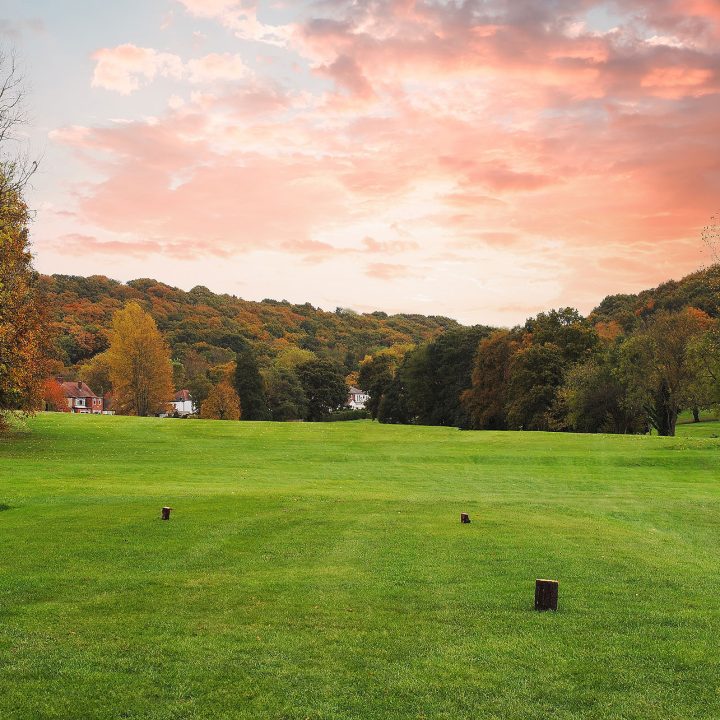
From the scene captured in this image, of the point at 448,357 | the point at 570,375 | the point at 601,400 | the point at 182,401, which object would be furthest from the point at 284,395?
the point at 601,400

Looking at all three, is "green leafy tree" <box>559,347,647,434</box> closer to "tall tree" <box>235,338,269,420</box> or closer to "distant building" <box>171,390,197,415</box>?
"tall tree" <box>235,338,269,420</box>

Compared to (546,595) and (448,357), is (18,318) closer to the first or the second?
(546,595)

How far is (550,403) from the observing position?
236 feet

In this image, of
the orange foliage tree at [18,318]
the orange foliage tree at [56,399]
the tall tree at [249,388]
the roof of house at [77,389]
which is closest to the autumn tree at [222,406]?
the tall tree at [249,388]

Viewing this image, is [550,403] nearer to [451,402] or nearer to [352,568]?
[451,402]

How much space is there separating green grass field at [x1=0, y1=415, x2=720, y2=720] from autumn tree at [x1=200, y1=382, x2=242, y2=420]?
2733 inches

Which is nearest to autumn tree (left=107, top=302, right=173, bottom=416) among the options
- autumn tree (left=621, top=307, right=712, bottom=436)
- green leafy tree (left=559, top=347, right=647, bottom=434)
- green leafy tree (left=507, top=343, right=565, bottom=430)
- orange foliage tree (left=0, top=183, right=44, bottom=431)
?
orange foliage tree (left=0, top=183, right=44, bottom=431)

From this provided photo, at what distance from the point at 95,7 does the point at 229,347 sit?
105434mm

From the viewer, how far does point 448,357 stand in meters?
96.2

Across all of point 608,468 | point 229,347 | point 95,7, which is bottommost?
point 608,468

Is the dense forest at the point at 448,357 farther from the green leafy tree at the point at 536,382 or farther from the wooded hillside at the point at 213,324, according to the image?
the wooded hillside at the point at 213,324

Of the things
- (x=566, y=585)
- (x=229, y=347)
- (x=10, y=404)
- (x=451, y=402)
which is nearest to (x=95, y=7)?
(x=10, y=404)

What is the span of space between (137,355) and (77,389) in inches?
2381

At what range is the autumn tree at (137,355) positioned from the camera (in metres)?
72.6
